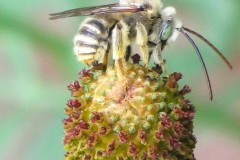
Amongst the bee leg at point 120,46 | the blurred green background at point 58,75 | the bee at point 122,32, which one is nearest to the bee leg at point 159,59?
the bee at point 122,32

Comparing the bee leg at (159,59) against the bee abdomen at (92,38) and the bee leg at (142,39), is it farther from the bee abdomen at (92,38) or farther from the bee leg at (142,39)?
the bee abdomen at (92,38)

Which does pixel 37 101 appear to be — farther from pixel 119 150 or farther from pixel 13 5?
pixel 119 150

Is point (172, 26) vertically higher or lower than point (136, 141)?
higher

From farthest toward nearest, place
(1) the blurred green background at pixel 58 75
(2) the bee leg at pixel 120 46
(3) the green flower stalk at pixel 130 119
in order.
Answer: (1) the blurred green background at pixel 58 75
(2) the bee leg at pixel 120 46
(3) the green flower stalk at pixel 130 119

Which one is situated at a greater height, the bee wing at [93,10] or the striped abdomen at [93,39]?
the bee wing at [93,10]

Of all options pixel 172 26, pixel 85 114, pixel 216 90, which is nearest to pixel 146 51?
pixel 172 26

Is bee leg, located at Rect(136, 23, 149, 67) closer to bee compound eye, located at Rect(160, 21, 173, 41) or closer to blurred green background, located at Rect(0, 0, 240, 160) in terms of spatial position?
bee compound eye, located at Rect(160, 21, 173, 41)
